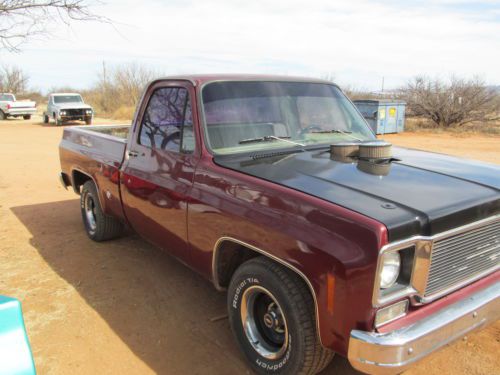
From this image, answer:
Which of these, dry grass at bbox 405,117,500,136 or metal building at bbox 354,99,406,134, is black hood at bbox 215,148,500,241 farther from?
dry grass at bbox 405,117,500,136

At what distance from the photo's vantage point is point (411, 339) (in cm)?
209

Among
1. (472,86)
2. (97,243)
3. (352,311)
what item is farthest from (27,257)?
(472,86)

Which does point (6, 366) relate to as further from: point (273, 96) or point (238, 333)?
point (273, 96)

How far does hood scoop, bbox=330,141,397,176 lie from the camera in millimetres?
3083

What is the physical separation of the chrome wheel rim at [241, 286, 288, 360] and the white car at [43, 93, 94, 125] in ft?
77.5

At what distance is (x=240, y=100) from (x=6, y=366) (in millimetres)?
2364

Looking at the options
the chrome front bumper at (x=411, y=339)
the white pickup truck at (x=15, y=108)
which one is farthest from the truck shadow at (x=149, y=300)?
the white pickup truck at (x=15, y=108)

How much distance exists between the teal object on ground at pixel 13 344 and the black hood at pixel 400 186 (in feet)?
4.97

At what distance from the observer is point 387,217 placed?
2129 mm

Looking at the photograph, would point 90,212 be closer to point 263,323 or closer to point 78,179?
point 78,179

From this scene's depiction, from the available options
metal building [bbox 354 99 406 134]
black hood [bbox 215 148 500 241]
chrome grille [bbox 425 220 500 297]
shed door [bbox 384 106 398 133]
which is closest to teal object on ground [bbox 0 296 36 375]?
black hood [bbox 215 148 500 241]

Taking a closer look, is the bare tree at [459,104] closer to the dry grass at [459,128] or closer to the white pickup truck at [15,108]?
the dry grass at [459,128]

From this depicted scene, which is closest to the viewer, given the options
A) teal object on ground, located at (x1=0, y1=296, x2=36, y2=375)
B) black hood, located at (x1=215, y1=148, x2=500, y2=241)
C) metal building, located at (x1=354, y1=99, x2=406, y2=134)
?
teal object on ground, located at (x1=0, y1=296, x2=36, y2=375)

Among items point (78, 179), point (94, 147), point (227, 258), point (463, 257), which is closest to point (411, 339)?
point (463, 257)
